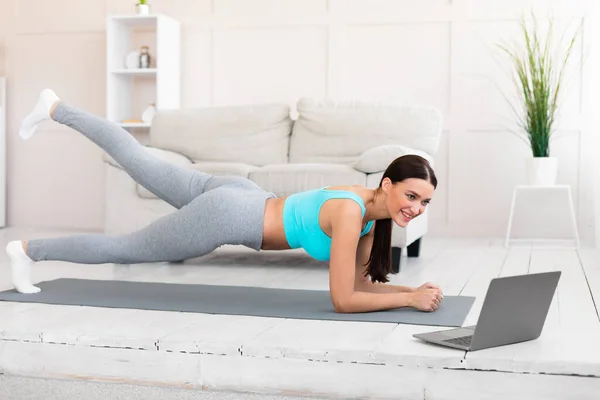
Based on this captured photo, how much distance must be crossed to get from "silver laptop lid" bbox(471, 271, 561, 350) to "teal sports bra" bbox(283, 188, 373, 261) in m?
0.65

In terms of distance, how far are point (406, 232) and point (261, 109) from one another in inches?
65.1

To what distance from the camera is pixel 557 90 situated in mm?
5176

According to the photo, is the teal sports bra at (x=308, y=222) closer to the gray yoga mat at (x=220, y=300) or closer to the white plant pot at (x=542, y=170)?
the gray yoga mat at (x=220, y=300)

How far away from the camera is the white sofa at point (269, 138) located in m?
4.41

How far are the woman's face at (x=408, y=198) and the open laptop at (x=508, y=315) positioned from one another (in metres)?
0.38

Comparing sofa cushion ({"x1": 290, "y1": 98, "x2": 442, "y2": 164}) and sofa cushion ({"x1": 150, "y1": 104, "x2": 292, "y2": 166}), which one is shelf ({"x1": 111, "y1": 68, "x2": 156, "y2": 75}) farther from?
sofa cushion ({"x1": 290, "y1": 98, "x2": 442, "y2": 164})

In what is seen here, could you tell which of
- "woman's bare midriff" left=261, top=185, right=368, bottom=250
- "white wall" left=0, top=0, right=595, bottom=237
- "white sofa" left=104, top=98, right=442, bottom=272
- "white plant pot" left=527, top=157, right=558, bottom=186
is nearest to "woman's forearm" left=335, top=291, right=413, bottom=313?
"woman's bare midriff" left=261, top=185, right=368, bottom=250

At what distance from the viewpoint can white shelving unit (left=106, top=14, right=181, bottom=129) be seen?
5.89 m

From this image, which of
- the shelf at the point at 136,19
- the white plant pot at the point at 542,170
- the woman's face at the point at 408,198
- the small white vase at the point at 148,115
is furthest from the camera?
the small white vase at the point at 148,115

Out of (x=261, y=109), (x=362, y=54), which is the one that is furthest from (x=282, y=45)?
(x=261, y=109)

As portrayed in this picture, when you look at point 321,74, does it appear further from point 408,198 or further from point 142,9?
point 408,198

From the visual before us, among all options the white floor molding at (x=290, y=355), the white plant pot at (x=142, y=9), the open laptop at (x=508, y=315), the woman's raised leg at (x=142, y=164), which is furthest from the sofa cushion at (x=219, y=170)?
the open laptop at (x=508, y=315)

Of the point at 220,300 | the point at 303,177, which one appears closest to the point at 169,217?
the point at 220,300

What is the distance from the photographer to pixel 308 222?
2588 millimetres
